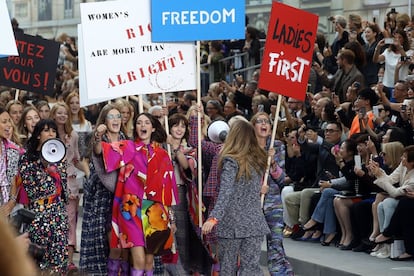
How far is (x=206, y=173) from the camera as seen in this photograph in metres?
9.66

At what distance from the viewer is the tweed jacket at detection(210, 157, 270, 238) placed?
8102 millimetres

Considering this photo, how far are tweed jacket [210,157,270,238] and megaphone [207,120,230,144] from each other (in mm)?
1396

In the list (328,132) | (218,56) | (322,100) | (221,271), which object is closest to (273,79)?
(221,271)

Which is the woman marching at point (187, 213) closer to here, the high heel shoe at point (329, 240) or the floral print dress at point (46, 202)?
the floral print dress at point (46, 202)

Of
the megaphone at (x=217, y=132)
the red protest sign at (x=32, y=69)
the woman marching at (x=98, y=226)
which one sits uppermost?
the red protest sign at (x=32, y=69)

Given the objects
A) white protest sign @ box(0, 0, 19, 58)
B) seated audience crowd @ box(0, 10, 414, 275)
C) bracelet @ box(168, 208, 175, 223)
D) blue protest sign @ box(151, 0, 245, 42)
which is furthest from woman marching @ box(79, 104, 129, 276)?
white protest sign @ box(0, 0, 19, 58)

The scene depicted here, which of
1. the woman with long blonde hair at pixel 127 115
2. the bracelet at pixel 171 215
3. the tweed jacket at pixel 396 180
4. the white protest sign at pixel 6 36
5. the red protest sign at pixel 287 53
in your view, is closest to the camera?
the bracelet at pixel 171 215

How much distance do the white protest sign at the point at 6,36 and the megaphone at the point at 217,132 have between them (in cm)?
207

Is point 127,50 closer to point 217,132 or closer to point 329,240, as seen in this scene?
point 217,132

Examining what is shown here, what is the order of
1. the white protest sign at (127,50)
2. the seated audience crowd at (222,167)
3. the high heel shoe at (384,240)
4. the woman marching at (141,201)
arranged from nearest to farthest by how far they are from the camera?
the woman marching at (141,201) < the seated audience crowd at (222,167) < the white protest sign at (127,50) < the high heel shoe at (384,240)

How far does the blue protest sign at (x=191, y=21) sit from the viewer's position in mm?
9812

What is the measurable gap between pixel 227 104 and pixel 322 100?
265cm

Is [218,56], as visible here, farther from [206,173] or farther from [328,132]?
[206,173]

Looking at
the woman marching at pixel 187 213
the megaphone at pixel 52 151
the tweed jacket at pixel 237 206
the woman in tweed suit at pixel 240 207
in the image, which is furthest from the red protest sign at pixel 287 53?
the megaphone at pixel 52 151
